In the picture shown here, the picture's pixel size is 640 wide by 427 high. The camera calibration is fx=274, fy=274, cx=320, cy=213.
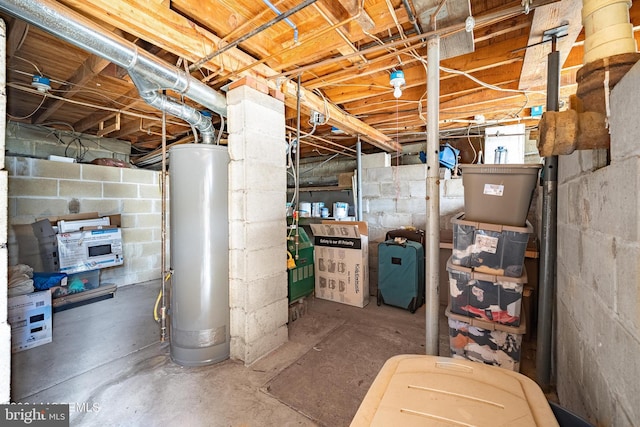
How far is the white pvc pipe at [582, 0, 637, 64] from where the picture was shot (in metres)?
0.99

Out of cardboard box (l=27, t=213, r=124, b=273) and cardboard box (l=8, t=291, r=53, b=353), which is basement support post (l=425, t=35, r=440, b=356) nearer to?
cardboard box (l=8, t=291, r=53, b=353)

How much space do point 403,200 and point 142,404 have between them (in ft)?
11.6

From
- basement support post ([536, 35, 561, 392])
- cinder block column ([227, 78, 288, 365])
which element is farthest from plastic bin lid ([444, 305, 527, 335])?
cinder block column ([227, 78, 288, 365])

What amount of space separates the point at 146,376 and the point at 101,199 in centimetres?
320

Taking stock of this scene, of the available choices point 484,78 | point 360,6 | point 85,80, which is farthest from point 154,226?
point 484,78

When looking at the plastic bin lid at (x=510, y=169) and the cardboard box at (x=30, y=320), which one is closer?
the plastic bin lid at (x=510, y=169)

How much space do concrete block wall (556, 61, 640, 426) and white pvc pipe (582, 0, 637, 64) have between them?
0.25 metres

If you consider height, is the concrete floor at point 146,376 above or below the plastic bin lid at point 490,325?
below

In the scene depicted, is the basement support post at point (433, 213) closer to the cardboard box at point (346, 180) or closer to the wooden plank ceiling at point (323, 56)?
the wooden plank ceiling at point (323, 56)

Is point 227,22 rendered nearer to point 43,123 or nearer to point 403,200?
point 403,200

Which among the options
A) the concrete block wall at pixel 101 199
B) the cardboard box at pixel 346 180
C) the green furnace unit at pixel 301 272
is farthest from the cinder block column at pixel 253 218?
the concrete block wall at pixel 101 199

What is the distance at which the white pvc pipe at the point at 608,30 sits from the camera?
0.99 meters

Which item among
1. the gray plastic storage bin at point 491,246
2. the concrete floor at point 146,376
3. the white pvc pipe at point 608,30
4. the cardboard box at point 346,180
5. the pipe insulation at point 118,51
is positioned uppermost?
the pipe insulation at point 118,51

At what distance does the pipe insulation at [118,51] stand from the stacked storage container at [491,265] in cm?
214
